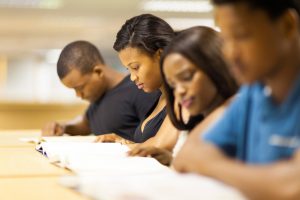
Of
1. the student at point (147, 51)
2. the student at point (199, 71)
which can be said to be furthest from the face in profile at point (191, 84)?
the student at point (147, 51)

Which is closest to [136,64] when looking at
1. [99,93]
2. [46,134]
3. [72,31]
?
[99,93]

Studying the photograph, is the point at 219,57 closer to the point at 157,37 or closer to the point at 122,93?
the point at 157,37

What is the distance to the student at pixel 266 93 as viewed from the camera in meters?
0.80

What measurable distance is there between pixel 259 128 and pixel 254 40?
0.18 m

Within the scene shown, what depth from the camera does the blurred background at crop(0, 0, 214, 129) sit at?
208 inches

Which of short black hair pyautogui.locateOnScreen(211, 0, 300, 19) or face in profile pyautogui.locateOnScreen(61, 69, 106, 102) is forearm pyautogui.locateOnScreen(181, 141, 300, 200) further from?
face in profile pyautogui.locateOnScreen(61, 69, 106, 102)

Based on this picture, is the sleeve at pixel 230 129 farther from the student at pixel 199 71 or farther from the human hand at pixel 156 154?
the human hand at pixel 156 154

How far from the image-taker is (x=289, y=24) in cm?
85

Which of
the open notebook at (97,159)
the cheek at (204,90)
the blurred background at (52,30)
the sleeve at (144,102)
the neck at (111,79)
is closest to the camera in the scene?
the cheek at (204,90)

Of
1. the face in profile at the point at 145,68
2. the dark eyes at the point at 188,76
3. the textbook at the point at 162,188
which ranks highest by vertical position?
the dark eyes at the point at 188,76

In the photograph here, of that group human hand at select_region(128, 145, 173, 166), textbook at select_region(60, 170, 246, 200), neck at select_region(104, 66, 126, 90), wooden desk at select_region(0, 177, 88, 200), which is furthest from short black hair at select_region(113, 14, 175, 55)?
textbook at select_region(60, 170, 246, 200)

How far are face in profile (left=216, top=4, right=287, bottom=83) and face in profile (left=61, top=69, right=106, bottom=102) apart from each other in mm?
2137

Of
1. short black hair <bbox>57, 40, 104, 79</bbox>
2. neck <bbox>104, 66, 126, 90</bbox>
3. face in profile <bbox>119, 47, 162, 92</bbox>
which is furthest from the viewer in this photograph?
neck <bbox>104, 66, 126, 90</bbox>

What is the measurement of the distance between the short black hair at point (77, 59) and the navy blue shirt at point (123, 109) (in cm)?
20
